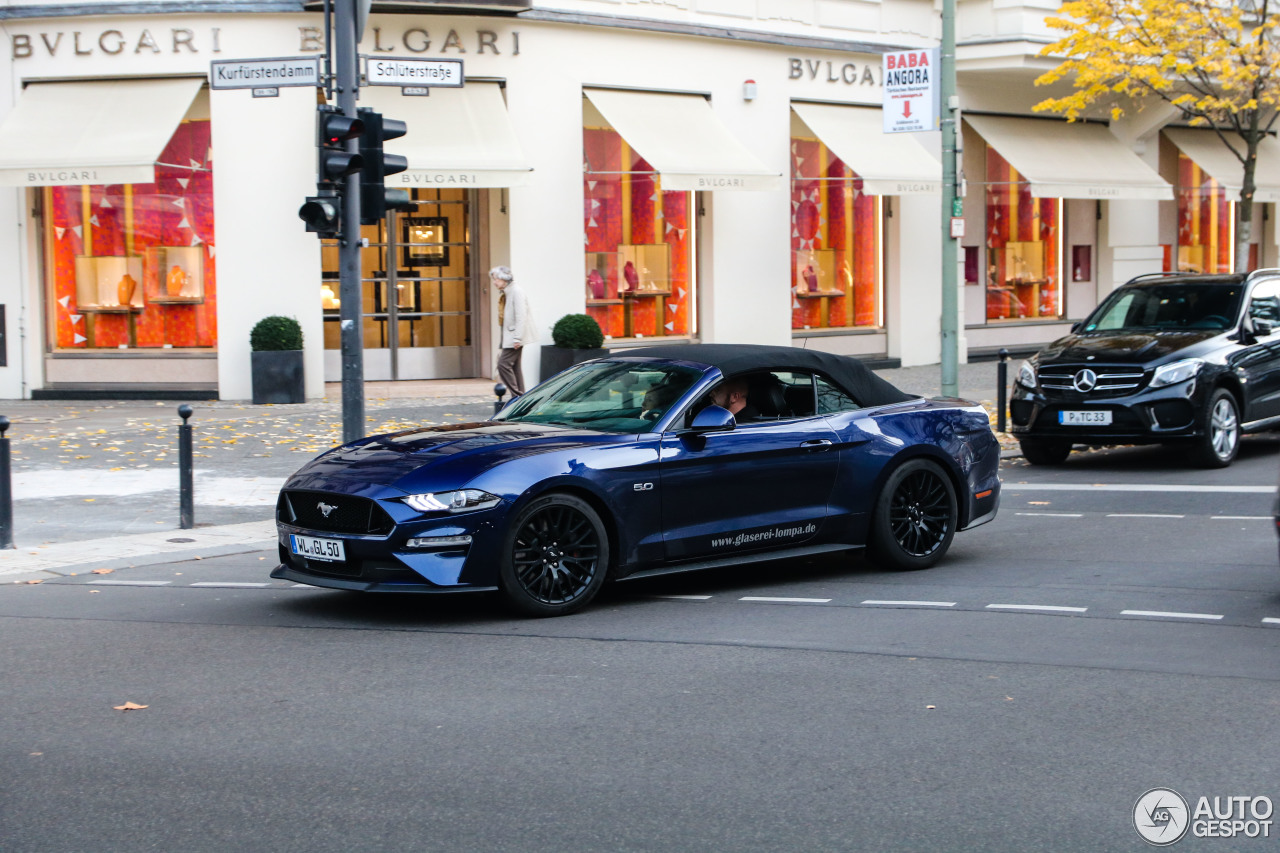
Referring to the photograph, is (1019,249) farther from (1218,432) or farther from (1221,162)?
(1218,432)

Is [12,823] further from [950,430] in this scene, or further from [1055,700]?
[950,430]

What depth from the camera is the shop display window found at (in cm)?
3111

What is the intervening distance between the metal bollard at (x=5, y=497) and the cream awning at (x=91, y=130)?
9615 millimetres

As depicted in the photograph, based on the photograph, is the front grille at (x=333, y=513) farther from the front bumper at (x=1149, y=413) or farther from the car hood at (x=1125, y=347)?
the car hood at (x=1125, y=347)

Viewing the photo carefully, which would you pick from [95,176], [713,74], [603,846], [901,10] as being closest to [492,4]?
[713,74]

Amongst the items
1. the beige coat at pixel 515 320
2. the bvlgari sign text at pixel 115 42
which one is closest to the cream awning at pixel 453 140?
the bvlgari sign text at pixel 115 42

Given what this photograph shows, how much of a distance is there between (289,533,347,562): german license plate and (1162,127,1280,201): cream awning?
2542 centimetres

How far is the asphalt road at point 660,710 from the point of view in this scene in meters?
4.90

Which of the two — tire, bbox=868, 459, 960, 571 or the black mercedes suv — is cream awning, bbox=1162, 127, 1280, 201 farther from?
tire, bbox=868, 459, 960, 571

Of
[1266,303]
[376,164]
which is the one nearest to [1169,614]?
[376,164]

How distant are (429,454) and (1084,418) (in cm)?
806

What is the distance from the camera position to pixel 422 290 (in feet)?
73.9

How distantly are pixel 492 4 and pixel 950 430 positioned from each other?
12923mm

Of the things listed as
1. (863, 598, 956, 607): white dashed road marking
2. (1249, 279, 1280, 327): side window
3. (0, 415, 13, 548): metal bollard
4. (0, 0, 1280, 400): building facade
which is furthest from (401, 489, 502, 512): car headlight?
(0, 0, 1280, 400): building facade
